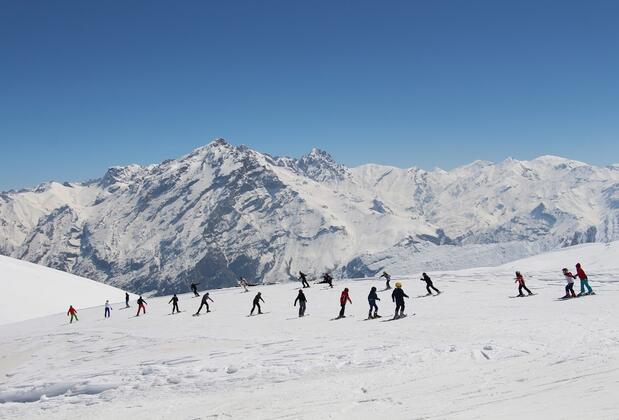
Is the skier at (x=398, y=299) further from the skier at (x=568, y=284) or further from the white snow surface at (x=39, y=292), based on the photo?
the white snow surface at (x=39, y=292)

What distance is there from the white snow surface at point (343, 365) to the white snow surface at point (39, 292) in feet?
128

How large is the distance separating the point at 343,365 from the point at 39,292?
6910cm

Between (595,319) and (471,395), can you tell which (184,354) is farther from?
(595,319)

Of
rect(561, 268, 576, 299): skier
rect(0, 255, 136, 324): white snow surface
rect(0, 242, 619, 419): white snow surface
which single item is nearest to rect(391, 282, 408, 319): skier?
rect(0, 242, 619, 419): white snow surface

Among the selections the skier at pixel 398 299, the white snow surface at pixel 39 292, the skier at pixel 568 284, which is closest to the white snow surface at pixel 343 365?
the skier at pixel 398 299

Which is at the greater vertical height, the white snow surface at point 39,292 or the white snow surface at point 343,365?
the white snow surface at point 39,292

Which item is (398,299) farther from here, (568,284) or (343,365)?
(568,284)

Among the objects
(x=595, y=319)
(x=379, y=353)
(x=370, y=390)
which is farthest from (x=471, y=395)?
(x=595, y=319)

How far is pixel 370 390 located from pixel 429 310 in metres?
14.7

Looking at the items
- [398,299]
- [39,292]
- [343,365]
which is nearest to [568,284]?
[398,299]

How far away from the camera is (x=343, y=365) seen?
17.7m

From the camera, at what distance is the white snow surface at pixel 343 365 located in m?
13.2

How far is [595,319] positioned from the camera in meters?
21.1

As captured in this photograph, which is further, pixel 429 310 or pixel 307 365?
pixel 429 310
